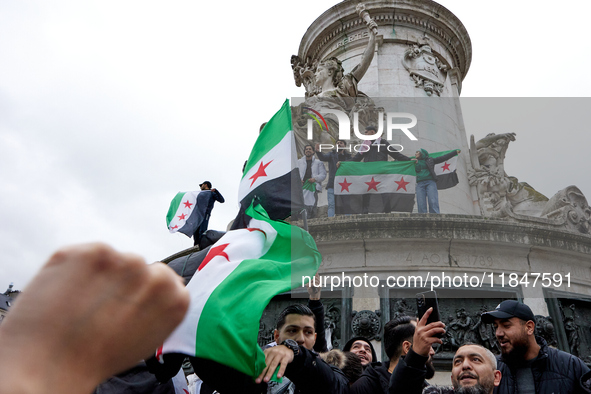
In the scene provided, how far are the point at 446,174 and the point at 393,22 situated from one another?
6.64 meters

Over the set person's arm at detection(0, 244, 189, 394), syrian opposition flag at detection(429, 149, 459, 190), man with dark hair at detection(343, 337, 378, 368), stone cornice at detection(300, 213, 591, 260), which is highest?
syrian opposition flag at detection(429, 149, 459, 190)

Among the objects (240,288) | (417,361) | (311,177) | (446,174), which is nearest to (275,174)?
(240,288)

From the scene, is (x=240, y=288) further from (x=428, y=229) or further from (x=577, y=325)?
(x=577, y=325)

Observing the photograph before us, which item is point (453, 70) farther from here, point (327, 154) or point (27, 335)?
point (27, 335)

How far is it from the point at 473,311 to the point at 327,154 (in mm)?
4577

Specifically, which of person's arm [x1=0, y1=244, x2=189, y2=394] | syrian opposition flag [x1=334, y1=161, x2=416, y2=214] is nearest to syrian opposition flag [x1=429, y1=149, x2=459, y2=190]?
syrian opposition flag [x1=334, y1=161, x2=416, y2=214]

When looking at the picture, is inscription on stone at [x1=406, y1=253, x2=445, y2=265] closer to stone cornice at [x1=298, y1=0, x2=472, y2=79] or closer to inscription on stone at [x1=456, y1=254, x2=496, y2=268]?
inscription on stone at [x1=456, y1=254, x2=496, y2=268]

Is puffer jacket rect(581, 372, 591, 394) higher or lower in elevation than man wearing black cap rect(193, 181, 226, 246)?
lower

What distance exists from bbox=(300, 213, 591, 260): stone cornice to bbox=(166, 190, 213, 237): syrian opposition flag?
2.10 meters

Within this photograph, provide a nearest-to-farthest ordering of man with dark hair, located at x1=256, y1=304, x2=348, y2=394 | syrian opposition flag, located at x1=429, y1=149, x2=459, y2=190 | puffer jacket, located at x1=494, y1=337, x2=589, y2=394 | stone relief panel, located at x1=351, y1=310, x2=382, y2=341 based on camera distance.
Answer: man with dark hair, located at x1=256, y1=304, x2=348, y2=394
puffer jacket, located at x1=494, y1=337, x2=589, y2=394
stone relief panel, located at x1=351, y1=310, x2=382, y2=341
syrian opposition flag, located at x1=429, y1=149, x2=459, y2=190

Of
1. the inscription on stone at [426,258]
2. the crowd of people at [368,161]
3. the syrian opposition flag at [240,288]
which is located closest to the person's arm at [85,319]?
the syrian opposition flag at [240,288]

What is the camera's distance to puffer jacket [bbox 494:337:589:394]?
369 cm

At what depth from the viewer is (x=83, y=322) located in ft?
2.31

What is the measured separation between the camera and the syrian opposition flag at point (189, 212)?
860cm
